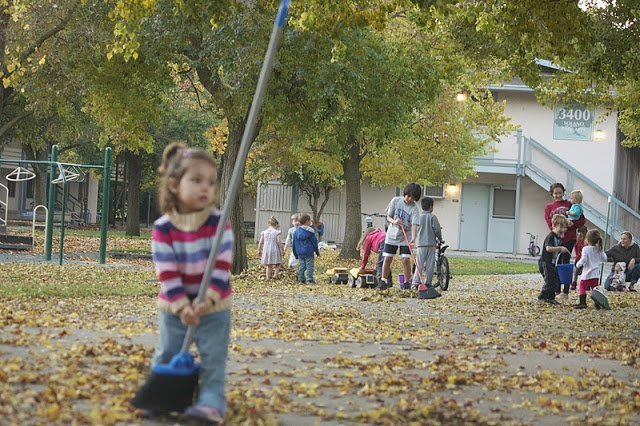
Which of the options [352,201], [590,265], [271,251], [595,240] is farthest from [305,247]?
[352,201]

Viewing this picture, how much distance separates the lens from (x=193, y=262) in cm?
642

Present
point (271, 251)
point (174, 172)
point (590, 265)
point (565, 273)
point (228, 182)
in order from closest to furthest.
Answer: point (174, 172) < point (590, 265) < point (565, 273) < point (271, 251) < point (228, 182)

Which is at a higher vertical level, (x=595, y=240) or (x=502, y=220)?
(x=502, y=220)

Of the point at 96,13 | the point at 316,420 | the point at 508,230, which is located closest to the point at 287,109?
the point at 96,13

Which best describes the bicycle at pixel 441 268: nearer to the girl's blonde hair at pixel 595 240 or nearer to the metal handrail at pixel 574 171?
the girl's blonde hair at pixel 595 240

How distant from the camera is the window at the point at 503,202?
5081 centimetres

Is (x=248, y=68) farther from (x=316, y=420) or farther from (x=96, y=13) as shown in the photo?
(x=316, y=420)

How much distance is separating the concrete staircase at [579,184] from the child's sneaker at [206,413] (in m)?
37.3

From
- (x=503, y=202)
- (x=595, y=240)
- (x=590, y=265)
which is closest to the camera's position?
(x=590, y=265)

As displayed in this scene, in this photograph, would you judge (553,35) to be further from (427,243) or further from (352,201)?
(352,201)

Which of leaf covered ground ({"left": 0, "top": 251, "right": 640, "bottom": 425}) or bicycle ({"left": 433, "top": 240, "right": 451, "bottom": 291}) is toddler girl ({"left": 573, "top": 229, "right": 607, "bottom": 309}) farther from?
bicycle ({"left": 433, "top": 240, "right": 451, "bottom": 291})

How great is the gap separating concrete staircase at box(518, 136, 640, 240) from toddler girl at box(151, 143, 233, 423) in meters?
36.9

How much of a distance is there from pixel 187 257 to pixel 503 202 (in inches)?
1787

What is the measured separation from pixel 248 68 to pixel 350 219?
52.6 ft
